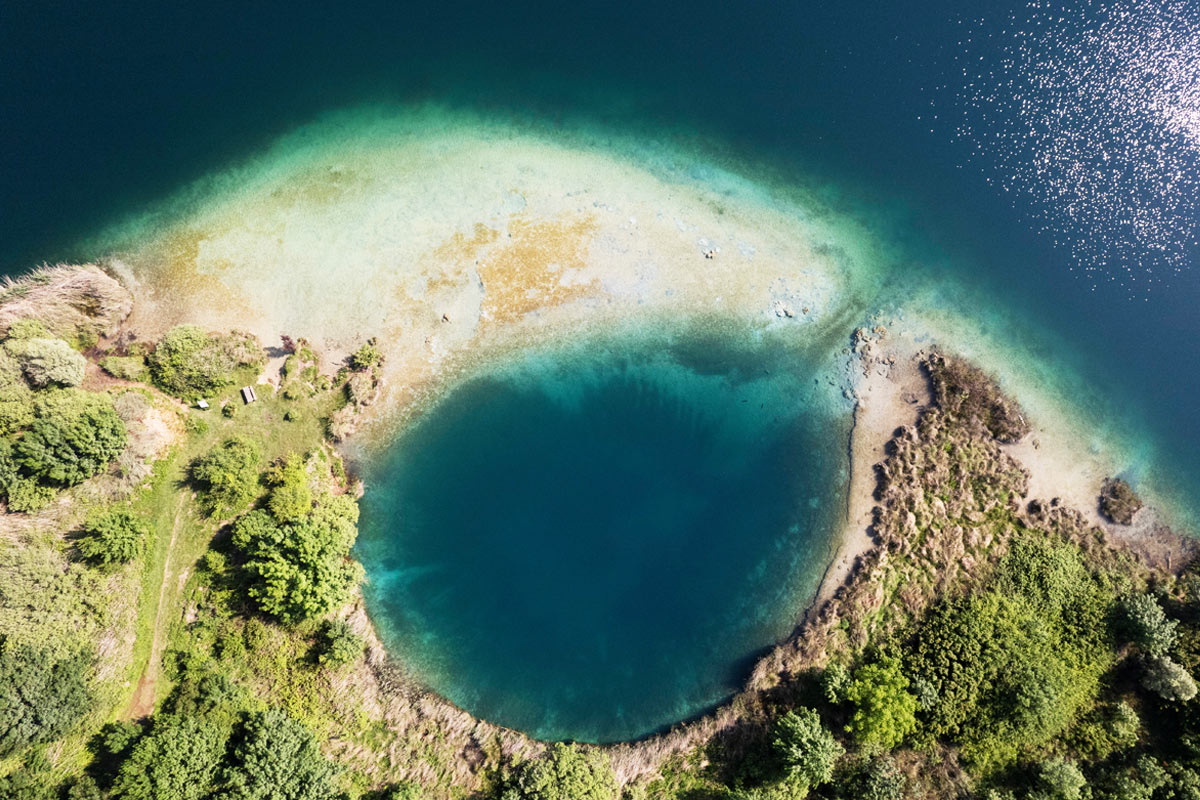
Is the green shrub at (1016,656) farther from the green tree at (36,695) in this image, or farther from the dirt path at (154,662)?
the green tree at (36,695)

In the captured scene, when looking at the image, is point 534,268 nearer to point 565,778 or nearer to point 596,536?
point 596,536

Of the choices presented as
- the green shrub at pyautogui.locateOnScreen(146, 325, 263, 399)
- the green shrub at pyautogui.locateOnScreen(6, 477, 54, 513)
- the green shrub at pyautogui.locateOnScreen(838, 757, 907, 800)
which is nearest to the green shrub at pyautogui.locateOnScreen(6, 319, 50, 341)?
the green shrub at pyautogui.locateOnScreen(146, 325, 263, 399)

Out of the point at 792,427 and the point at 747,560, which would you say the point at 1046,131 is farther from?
the point at 747,560

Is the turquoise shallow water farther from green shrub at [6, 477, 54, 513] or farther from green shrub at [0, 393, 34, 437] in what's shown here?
green shrub at [0, 393, 34, 437]

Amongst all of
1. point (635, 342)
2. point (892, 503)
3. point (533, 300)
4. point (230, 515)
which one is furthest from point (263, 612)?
point (892, 503)

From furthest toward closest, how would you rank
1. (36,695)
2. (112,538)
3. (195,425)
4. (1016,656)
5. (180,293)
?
(180,293) → (195,425) → (1016,656) → (112,538) → (36,695)

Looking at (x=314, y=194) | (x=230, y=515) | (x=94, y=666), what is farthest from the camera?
(x=314, y=194)

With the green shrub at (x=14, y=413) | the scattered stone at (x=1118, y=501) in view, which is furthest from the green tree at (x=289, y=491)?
the scattered stone at (x=1118, y=501)

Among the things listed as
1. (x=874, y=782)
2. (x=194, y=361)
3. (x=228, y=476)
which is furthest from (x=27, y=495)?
(x=874, y=782)
